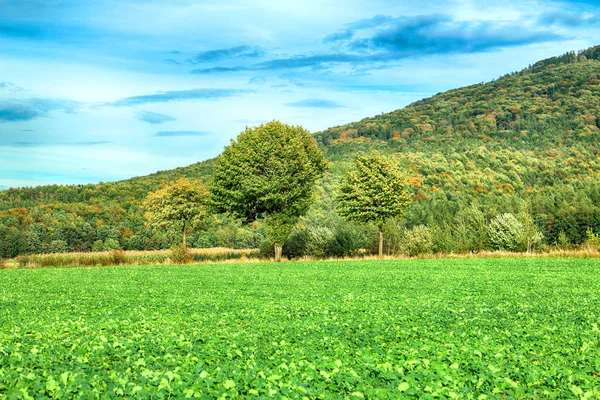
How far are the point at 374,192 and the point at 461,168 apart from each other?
2058 inches

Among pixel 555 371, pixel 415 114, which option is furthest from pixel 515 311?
pixel 415 114

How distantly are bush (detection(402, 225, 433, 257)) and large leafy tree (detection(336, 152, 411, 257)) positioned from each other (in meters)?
2.65

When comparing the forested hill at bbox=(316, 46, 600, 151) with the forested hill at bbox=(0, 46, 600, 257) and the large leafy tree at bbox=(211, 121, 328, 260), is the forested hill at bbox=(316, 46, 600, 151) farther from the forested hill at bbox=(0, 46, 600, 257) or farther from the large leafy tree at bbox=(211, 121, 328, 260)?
the large leafy tree at bbox=(211, 121, 328, 260)

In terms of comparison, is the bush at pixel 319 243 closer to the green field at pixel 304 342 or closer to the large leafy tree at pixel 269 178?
the large leafy tree at pixel 269 178

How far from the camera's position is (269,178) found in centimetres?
5209

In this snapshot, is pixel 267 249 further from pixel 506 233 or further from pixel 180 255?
pixel 506 233

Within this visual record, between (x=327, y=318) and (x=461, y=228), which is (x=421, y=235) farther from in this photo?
(x=327, y=318)

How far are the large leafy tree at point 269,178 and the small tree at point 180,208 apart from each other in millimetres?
8926

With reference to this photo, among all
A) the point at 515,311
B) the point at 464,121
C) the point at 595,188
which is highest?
the point at 464,121

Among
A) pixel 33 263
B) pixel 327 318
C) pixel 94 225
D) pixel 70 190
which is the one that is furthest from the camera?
pixel 70 190

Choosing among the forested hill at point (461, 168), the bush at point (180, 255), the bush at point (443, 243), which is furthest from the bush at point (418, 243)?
the bush at point (180, 255)

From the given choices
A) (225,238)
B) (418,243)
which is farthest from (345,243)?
(225,238)

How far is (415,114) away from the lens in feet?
520

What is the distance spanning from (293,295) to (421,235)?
34.7 metres
